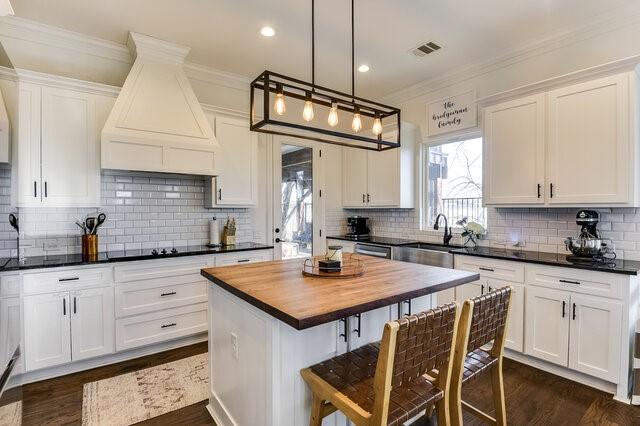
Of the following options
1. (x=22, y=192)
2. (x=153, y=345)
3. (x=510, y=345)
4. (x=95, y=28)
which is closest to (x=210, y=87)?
(x=95, y=28)

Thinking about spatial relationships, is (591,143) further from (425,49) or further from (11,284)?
(11,284)

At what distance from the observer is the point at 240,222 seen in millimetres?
4242

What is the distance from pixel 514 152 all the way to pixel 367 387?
2.75 m

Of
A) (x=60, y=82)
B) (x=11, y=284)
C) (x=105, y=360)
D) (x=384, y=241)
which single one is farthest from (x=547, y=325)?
(x=60, y=82)

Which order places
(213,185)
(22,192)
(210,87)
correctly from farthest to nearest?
(210,87)
(213,185)
(22,192)

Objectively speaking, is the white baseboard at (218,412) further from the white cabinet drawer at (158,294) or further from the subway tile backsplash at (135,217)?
the subway tile backsplash at (135,217)

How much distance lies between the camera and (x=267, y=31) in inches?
124

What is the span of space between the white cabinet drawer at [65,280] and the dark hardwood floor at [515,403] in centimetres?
75

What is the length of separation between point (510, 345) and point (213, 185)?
3.38 metres

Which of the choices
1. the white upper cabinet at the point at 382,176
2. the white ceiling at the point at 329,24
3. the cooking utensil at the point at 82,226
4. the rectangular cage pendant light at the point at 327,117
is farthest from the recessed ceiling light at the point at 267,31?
the cooking utensil at the point at 82,226

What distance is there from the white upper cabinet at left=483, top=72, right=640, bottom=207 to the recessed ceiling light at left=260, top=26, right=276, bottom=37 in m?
2.29

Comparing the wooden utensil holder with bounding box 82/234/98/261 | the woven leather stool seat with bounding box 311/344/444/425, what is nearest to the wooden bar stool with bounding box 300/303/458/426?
the woven leather stool seat with bounding box 311/344/444/425

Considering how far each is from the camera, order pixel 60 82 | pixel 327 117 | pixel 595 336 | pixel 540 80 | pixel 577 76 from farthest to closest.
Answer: pixel 327 117
pixel 540 80
pixel 60 82
pixel 577 76
pixel 595 336

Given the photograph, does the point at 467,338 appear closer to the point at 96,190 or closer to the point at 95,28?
the point at 96,190
